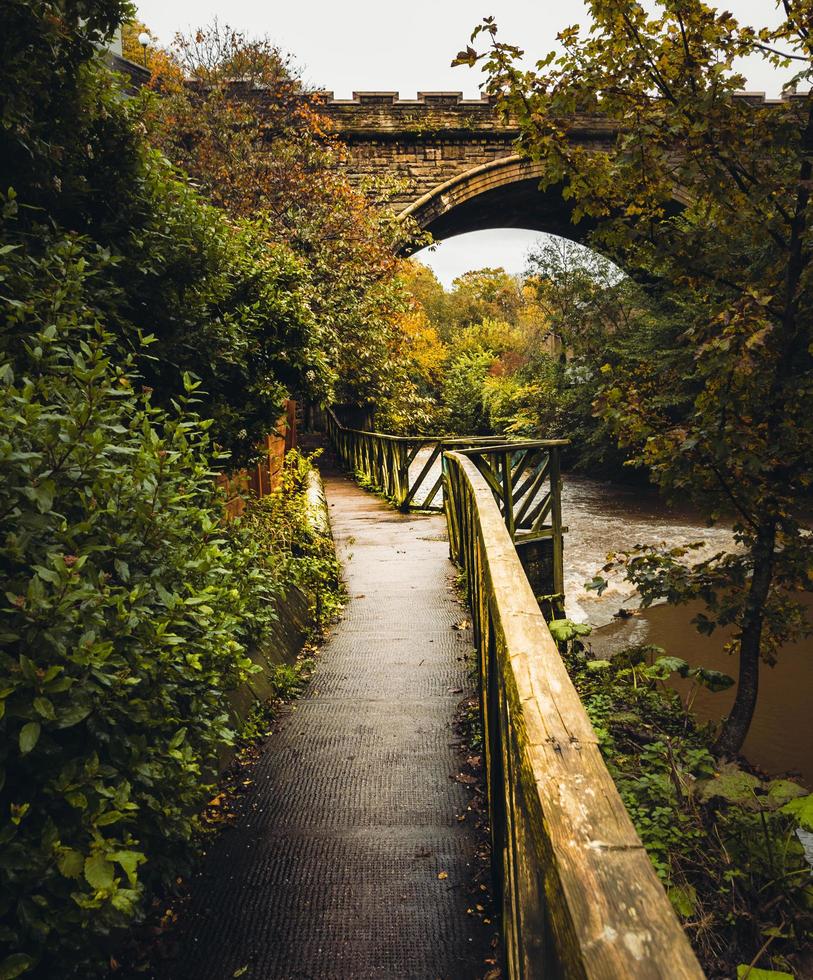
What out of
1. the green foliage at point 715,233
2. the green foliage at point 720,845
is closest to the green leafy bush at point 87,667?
the green foliage at point 720,845

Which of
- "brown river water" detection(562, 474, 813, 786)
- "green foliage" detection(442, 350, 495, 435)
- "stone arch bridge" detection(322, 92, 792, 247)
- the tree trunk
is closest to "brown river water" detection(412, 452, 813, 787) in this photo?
"brown river water" detection(562, 474, 813, 786)

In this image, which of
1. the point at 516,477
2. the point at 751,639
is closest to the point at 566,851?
the point at 751,639

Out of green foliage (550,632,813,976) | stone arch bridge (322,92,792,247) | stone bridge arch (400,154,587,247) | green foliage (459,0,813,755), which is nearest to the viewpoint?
green foliage (550,632,813,976)

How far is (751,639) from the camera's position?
4043mm

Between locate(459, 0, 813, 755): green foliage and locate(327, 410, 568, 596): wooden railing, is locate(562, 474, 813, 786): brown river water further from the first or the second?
locate(327, 410, 568, 596): wooden railing

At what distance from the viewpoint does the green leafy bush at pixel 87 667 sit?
4.49ft

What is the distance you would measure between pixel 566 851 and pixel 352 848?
1891mm

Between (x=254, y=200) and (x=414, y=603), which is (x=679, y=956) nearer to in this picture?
(x=414, y=603)

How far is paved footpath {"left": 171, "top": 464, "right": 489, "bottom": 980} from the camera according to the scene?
1.99 m

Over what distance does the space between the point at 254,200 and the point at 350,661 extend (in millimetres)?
10347

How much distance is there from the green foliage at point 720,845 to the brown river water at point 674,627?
130 centimetres

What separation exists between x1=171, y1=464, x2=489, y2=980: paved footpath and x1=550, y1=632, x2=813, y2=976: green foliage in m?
0.86

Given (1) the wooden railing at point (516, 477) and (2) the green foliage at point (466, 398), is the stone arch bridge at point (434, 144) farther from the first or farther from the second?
(2) the green foliage at point (466, 398)

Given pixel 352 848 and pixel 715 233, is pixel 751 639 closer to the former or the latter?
pixel 715 233
